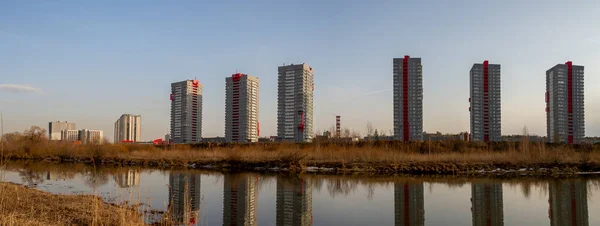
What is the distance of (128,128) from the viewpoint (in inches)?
4838

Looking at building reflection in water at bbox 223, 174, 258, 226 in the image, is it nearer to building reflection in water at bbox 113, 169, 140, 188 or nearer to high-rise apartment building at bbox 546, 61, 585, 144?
building reflection in water at bbox 113, 169, 140, 188

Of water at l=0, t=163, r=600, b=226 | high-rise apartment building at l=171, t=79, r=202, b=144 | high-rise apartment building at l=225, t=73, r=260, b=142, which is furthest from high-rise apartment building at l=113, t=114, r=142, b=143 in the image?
water at l=0, t=163, r=600, b=226

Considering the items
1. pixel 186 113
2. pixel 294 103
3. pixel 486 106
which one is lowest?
pixel 486 106

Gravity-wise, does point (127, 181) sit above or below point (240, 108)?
below

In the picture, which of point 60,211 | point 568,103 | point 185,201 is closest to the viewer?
point 60,211

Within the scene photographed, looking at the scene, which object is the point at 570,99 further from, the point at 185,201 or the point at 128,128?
the point at 128,128

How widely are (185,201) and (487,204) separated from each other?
9802mm

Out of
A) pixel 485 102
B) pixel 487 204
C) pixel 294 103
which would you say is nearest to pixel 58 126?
pixel 294 103

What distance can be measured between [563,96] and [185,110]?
67.2m

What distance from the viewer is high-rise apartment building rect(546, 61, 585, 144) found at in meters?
67.2

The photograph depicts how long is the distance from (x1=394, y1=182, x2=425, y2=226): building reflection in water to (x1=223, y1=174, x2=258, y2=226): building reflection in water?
409 centimetres

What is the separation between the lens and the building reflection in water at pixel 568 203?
11.8m

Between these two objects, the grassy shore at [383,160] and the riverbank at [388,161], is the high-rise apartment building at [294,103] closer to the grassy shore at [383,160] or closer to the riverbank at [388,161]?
the grassy shore at [383,160]

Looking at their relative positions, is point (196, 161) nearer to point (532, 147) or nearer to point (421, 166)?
point (421, 166)
